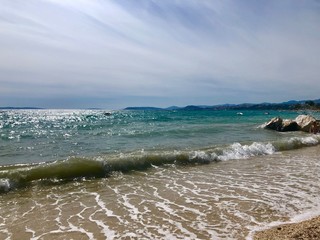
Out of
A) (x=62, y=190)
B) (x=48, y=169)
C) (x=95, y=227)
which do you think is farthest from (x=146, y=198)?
(x=48, y=169)

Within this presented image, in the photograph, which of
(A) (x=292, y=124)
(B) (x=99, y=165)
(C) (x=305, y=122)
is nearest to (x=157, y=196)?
Result: (B) (x=99, y=165)

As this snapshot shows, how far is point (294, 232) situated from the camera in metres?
6.09

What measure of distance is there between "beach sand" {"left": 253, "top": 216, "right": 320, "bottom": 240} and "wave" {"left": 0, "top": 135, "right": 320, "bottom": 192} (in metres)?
7.94

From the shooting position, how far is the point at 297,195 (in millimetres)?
9273

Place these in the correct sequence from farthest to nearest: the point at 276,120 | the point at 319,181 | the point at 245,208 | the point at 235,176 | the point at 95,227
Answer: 1. the point at 276,120
2. the point at 235,176
3. the point at 319,181
4. the point at 245,208
5. the point at 95,227

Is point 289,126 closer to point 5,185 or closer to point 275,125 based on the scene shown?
point 275,125

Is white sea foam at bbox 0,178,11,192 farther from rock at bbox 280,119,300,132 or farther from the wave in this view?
rock at bbox 280,119,300,132

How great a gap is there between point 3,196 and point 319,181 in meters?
11.1

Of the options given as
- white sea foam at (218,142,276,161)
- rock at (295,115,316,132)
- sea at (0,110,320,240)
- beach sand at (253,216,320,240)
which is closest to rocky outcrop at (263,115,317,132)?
rock at (295,115,316,132)

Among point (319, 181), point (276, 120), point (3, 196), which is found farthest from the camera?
point (276, 120)

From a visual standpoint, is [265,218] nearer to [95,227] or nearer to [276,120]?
[95,227]

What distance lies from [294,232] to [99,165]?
9.06 m

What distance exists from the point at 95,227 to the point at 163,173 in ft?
21.1

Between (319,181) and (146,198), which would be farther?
(319,181)
